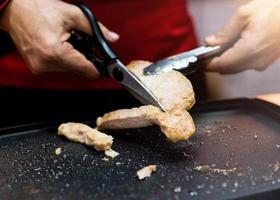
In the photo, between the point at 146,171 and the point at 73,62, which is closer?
the point at 146,171

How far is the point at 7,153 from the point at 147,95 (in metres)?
0.27

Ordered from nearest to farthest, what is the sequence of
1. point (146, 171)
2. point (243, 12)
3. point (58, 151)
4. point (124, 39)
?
point (146, 171), point (58, 151), point (243, 12), point (124, 39)

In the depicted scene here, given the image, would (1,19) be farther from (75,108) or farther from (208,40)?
(208,40)

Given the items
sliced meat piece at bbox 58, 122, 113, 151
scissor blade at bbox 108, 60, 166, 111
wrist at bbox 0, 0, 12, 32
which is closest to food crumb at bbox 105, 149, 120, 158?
sliced meat piece at bbox 58, 122, 113, 151

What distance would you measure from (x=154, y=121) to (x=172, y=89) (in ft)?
0.25

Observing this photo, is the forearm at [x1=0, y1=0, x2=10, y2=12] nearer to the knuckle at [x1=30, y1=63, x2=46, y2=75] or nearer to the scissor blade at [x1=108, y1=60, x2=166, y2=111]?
the knuckle at [x1=30, y1=63, x2=46, y2=75]

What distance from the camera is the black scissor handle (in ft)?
2.90

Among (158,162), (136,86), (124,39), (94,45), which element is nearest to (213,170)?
(158,162)

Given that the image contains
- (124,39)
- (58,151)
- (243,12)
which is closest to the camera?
A: (58,151)

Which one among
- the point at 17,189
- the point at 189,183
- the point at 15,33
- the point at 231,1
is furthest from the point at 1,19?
the point at 231,1

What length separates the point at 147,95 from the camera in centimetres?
86

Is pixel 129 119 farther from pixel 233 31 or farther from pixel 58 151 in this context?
pixel 233 31

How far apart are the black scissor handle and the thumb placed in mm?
219

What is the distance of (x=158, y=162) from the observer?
789 millimetres
